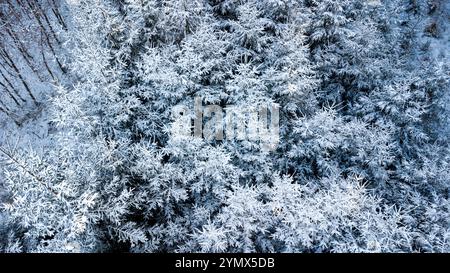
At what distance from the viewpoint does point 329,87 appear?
14938 millimetres

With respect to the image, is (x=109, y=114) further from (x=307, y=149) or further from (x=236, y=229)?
(x=307, y=149)

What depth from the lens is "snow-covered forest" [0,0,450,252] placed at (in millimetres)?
10305

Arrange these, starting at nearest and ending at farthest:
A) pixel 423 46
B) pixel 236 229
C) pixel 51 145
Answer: pixel 236 229 < pixel 51 145 < pixel 423 46

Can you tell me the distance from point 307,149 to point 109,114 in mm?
8062

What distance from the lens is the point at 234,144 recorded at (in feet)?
41.0

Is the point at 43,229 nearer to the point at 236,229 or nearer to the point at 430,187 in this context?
the point at 236,229

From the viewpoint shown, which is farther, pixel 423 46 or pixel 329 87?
pixel 423 46

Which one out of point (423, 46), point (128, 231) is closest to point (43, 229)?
point (128, 231)

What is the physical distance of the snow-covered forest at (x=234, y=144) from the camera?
10305mm

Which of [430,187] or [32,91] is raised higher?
[32,91]
